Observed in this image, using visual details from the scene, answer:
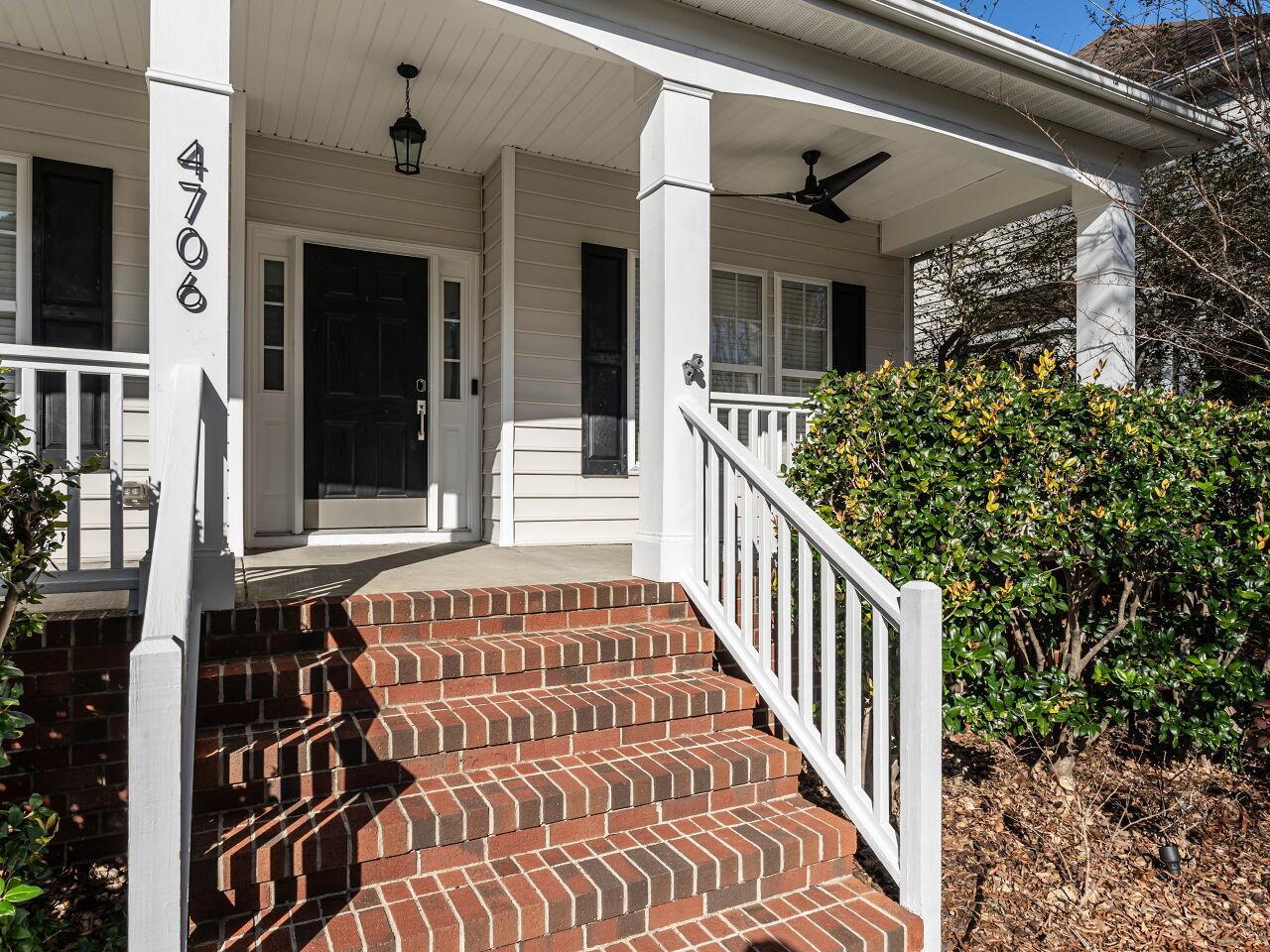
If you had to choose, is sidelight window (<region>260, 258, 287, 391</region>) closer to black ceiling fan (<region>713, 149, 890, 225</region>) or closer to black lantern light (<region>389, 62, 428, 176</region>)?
black lantern light (<region>389, 62, 428, 176</region>)

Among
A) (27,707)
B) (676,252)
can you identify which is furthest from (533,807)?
(676,252)

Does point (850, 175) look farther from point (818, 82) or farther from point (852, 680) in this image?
point (852, 680)

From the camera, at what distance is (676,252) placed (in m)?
3.48

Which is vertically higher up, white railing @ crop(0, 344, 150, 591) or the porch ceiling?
the porch ceiling

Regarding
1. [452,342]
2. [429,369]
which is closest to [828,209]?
[452,342]

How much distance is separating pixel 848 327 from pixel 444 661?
4.67 m

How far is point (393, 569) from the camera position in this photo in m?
3.66

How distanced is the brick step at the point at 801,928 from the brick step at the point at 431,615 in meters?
1.25

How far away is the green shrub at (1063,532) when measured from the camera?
2.82 metres

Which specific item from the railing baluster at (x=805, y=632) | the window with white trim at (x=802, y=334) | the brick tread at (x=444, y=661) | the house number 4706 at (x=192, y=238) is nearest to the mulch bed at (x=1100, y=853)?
the railing baluster at (x=805, y=632)

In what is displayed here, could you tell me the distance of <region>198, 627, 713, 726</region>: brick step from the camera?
2.41 meters

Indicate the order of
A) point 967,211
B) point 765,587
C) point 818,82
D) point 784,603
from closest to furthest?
point 784,603
point 765,587
point 818,82
point 967,211

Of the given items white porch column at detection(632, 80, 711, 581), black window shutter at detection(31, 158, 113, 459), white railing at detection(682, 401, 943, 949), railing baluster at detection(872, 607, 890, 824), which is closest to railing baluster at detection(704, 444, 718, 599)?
white railing at detection(682, 401, 943, 949)

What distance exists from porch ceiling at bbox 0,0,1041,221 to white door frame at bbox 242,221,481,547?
1.85 feet
